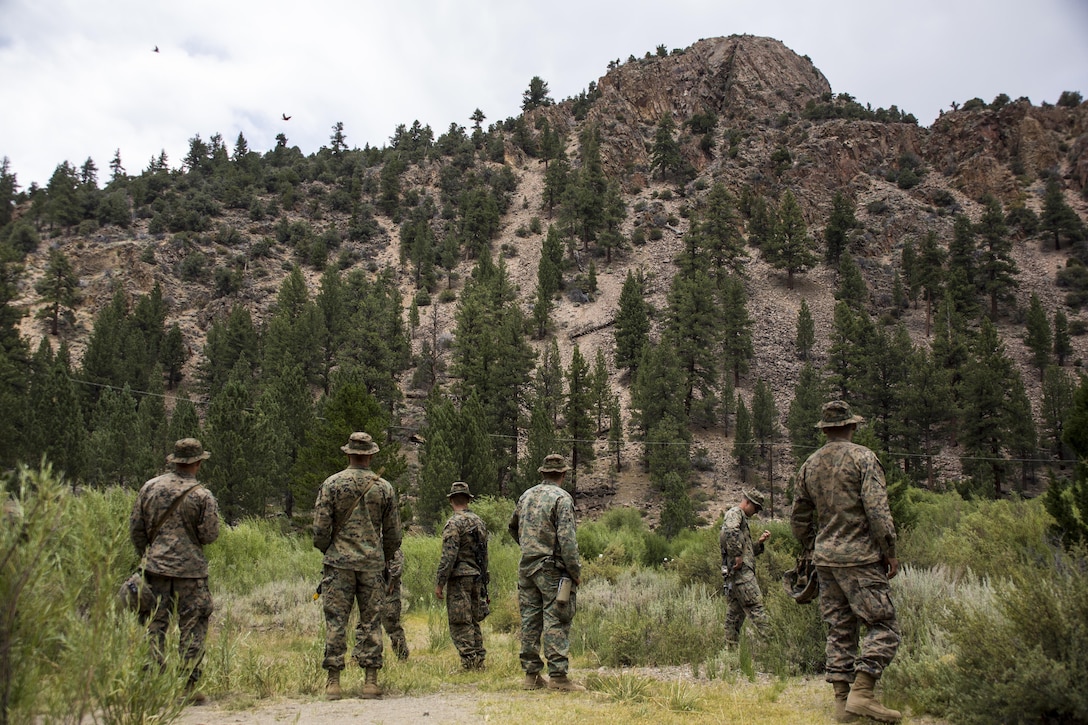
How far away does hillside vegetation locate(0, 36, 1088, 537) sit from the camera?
37.7 metres

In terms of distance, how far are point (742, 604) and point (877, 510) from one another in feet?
11.6

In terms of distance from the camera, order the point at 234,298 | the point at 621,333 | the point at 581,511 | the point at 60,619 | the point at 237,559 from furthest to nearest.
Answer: the point at 234,298 < the point at 621,333 < the point at 581,511 < the point at 237,559 < the point at 60,619

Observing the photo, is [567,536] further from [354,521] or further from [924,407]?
[924,407]

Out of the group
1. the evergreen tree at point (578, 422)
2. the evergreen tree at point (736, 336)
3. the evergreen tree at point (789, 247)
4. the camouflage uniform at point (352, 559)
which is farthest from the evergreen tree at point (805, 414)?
the camouflage uniform at point (352, 559)

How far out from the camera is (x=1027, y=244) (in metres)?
69.9

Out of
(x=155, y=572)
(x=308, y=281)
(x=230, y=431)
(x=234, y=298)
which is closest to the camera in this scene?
(x=155, y=572)

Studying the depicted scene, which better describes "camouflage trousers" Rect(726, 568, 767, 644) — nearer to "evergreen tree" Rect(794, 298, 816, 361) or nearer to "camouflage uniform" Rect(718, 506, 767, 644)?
"camouflage uniform" Rect(718, 506, 767, 644)

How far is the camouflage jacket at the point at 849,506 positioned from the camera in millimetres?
4910

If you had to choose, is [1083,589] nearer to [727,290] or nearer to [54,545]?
[54,545]

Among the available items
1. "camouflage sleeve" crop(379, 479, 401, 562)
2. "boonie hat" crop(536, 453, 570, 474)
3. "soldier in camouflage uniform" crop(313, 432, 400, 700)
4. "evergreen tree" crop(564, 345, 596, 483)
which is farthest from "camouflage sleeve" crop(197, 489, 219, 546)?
"evergreen tree" crop(564, 345, 596, 483)

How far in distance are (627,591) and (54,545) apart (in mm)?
9910

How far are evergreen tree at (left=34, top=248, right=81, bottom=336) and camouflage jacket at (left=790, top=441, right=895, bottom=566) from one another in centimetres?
6845

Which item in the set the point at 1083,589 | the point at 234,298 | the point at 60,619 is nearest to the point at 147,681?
the point at 60,619

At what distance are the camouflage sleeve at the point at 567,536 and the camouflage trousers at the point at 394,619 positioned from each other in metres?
2.27
